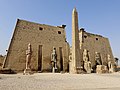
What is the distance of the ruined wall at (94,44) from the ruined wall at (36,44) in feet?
12.8

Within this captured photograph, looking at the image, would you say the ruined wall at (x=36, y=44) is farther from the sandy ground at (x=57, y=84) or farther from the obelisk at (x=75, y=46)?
the sandy ground at (x=57, y=84)

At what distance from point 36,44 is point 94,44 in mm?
12217

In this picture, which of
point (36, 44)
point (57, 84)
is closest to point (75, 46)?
point (36, 44)

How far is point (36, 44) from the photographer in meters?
21.8

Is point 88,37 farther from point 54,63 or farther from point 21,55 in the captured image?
point 21,55

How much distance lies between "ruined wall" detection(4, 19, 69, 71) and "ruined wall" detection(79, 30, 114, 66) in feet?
12.8

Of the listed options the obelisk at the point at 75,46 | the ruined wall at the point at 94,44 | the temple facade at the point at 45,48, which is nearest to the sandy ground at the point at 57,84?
the obelisk at the point at 75,46

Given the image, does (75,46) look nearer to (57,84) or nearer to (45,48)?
(45,48)

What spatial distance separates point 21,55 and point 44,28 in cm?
577

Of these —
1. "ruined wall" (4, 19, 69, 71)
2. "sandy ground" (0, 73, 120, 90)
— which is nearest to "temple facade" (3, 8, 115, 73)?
"ruined wall" (4, 19, 69, 71)

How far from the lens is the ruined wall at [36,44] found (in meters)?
19.7

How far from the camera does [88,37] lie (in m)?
28.2

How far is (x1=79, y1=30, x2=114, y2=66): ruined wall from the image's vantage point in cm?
2698

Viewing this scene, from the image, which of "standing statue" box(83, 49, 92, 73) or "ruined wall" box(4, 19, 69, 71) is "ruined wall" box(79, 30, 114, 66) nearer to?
"standing statue" box(83, 49, 92, 73)
